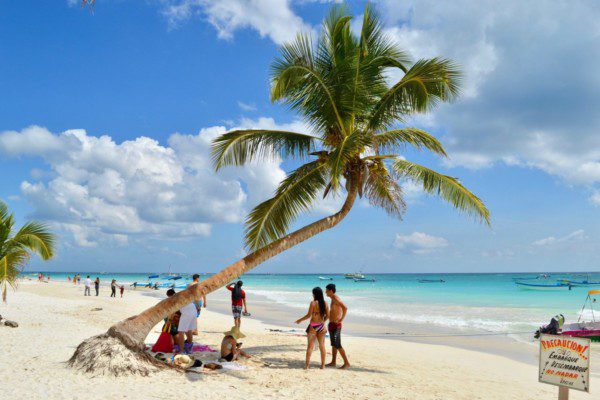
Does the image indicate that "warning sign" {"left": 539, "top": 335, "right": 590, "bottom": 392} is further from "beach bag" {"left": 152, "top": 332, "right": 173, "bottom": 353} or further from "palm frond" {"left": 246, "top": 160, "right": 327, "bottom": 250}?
"beach bag" {"left": 152, "top": 332, "right": 173, "bottom": 353}

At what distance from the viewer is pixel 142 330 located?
7.25m

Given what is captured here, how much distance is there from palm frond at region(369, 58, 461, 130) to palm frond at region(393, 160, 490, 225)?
95 cm

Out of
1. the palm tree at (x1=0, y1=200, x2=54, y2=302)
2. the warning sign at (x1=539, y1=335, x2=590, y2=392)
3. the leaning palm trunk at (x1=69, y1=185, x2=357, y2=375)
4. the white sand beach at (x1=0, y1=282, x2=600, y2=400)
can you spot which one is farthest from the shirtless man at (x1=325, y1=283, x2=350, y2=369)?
the palm tree at (x1=0, y1=200, x2=54, y2=302)

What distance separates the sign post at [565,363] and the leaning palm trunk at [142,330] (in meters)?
3.97

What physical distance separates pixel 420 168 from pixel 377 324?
1206 centimetres

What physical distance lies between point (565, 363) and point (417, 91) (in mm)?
5018

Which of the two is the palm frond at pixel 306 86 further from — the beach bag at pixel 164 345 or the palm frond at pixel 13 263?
the palm frond at pixel 13 263

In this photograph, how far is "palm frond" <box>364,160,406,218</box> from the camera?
862cm

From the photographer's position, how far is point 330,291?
7.79m

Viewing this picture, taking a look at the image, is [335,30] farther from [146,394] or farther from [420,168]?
[146,394]

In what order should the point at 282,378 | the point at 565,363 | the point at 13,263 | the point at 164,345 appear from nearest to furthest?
1. the point at 565,363
2. the point at 282,378
3. the point at 164,345
4. the point at 13,263

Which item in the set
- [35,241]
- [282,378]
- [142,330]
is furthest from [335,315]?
[35,241]

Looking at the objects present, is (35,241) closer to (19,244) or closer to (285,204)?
(19,244)

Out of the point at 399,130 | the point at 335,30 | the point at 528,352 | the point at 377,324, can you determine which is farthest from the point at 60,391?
the point at 377,324
